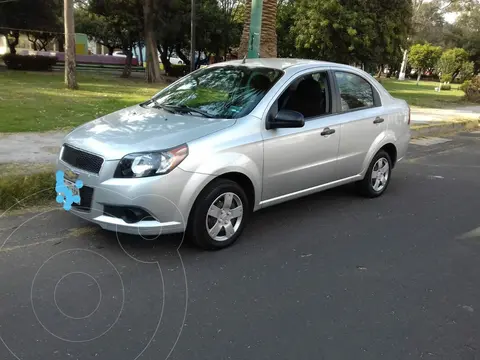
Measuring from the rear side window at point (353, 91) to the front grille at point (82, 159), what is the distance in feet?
9.51

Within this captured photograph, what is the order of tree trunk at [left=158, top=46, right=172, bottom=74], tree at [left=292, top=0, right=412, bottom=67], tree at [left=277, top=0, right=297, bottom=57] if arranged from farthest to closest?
1. tree trunk at [left=158, top=46, right=172, bottom=74]
2. tree at [left=277, top=0, right=297, bottom=57]
3. tree at [left=292, top=0, right=412, bottom=67]

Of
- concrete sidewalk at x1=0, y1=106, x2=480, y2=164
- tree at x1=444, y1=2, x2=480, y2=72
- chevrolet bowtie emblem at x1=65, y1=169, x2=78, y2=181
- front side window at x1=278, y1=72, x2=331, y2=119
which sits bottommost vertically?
concrete sidewalk at x1=0, y1=106, x2=480, y2=164

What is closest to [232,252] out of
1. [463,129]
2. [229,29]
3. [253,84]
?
[253,84]

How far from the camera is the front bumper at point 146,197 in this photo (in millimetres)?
3850

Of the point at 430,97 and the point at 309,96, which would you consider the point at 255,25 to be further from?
the point at 430,97

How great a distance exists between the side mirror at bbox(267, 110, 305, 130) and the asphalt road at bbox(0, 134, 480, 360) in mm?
1113

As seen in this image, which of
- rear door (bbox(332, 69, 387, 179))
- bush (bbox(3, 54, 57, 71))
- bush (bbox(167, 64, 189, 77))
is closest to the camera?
rear door (bbox(332, 69, 387, 179))

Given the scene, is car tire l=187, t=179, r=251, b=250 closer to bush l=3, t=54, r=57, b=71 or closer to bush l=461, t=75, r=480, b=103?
bush l=461, t=75, r=480, b=103

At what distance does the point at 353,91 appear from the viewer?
578 cm

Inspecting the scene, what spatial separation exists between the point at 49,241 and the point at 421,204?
4.47 meters

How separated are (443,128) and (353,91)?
826 centimetres

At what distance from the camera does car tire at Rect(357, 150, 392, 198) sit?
20.0 ft

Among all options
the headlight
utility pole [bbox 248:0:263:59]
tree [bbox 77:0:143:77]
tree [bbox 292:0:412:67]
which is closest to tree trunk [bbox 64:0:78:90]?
tree [bbox 77:0:143:77]

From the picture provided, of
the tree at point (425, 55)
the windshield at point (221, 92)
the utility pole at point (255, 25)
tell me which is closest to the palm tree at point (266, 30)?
the utility pole at point (255, 25)
